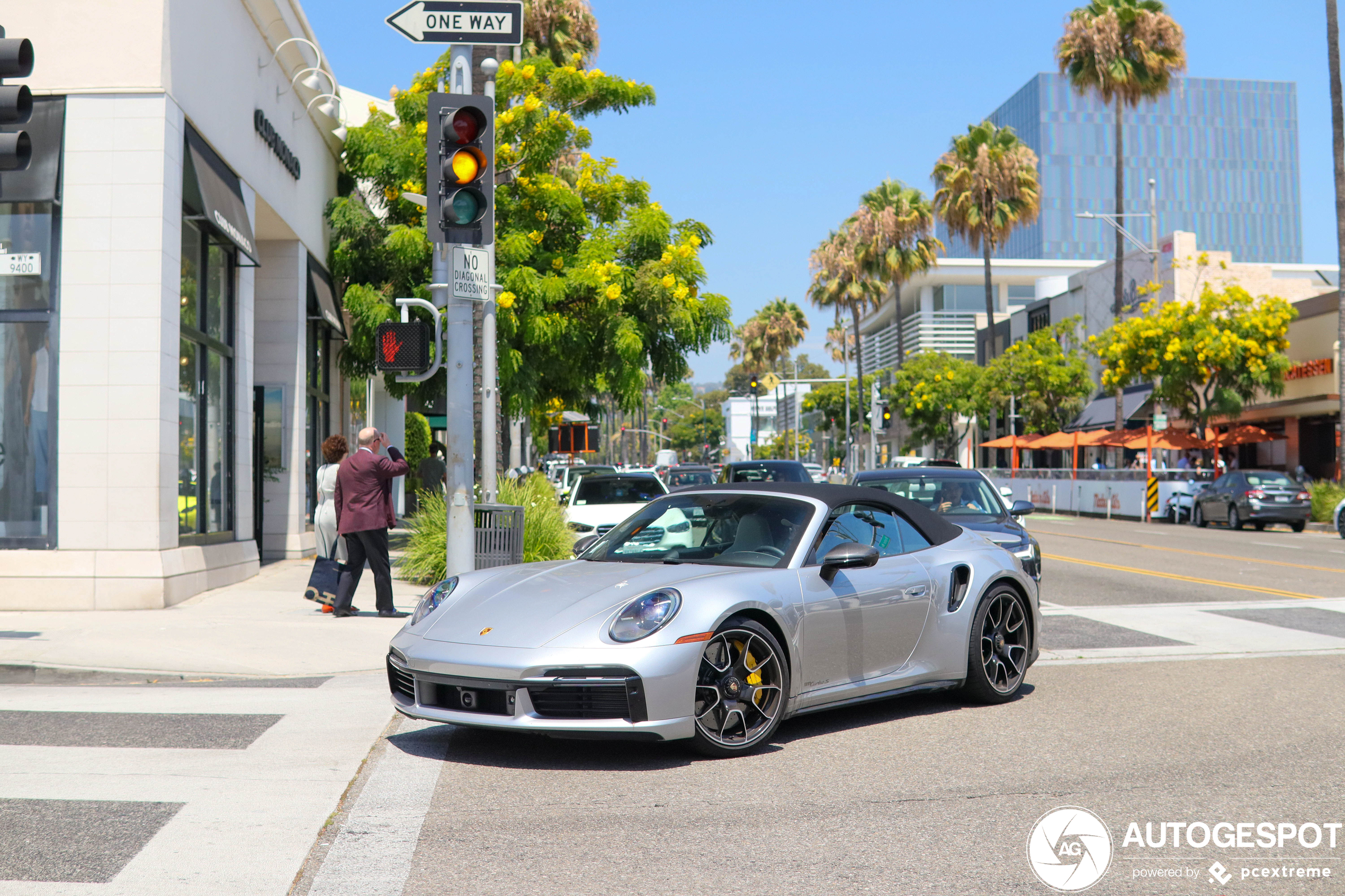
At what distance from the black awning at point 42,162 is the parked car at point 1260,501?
86.9ft

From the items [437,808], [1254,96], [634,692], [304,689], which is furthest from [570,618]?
[1254,96]

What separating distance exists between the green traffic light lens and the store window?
5532 mm

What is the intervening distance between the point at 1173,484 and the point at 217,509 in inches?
1078

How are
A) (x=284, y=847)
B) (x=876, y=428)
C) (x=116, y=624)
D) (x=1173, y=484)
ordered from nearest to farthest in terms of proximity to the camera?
1. (x=284, y=847)
2. (x=116, y=624)
3. (x=1173, y=484)
4. (x=876, y=428)

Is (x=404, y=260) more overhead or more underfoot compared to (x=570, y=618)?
more overhead

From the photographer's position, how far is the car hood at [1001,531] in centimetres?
1122

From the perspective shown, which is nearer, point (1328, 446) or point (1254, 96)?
point (1328, 446)

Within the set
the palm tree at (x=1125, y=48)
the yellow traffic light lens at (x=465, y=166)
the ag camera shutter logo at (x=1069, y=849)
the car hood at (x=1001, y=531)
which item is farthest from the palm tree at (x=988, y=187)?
the ag camera shutter logo at (x=1069, y=849)

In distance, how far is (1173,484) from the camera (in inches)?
1344

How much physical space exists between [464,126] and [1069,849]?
6465 mm

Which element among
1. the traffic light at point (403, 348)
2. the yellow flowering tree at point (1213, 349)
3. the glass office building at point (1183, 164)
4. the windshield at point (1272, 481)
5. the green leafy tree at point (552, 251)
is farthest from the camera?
the glass office building at point (1183, 164)

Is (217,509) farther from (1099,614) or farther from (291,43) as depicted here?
(1099,614)

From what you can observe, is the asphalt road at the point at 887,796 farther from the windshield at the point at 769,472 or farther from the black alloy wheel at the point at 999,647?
the windshield at the point at 769,472

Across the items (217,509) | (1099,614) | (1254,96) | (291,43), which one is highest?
(1254,96)
